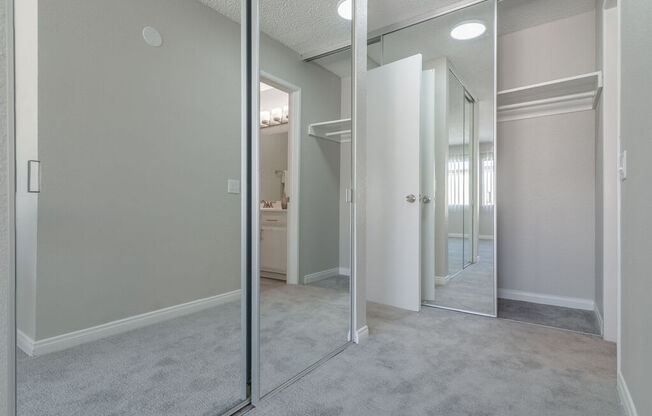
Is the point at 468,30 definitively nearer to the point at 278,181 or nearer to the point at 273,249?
the point at 278,181

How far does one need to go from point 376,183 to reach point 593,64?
198 centimetres

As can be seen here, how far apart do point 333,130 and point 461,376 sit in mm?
1527

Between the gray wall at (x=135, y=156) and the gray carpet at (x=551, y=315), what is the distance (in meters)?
2.30

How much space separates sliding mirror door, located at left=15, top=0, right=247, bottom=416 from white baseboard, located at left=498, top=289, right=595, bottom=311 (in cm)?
259

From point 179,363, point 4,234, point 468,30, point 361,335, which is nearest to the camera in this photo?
point 4,234

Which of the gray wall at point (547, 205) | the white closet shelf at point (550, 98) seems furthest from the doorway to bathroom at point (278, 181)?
the gray wall at point (547, 205)

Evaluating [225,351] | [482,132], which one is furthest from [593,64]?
[225,351]

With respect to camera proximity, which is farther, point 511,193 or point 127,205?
point 511,193

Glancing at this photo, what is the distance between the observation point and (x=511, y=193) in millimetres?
3127

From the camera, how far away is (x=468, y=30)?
2791mm

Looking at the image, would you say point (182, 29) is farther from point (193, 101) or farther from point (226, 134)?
point (226, 134)

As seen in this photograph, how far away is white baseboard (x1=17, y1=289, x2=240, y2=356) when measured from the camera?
0.96 m

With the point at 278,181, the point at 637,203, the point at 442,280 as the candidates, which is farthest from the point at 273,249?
the point at 442,280

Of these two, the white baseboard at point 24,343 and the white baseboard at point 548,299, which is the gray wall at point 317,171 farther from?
the white baseboard at point 548,299
